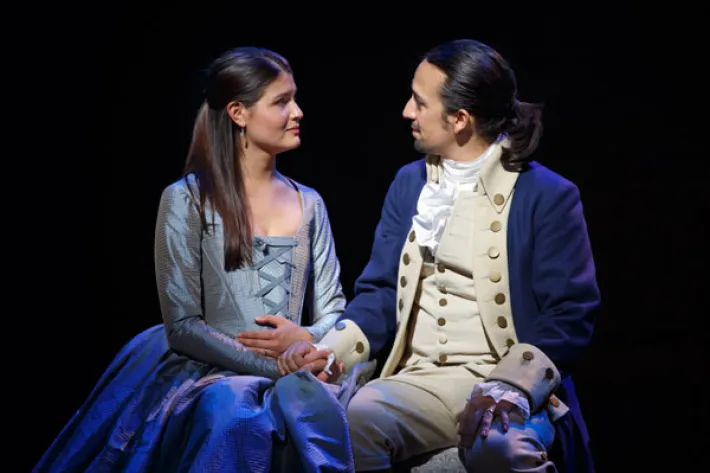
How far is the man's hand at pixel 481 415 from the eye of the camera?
251 centimetres

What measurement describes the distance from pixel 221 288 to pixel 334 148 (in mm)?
1028

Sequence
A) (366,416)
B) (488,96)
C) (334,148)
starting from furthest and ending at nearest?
(334,148) < (488,96) < (366,416)

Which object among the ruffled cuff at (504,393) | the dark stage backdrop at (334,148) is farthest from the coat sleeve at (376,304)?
the dark stage backdrop at (334,148)

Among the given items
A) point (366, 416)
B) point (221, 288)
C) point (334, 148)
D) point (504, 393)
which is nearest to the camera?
point (504, 393)

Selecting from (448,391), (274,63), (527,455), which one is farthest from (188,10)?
(527,455)

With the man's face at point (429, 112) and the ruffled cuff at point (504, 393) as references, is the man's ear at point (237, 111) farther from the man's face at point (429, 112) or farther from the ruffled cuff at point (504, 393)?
the ruffled cuff at point (504, 393)

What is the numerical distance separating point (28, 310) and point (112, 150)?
2.19 feet

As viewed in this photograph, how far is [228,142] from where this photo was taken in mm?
3129

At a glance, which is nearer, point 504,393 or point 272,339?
point 504,393

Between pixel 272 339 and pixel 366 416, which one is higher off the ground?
pixel 272 339

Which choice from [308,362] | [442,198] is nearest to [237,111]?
[442,198]

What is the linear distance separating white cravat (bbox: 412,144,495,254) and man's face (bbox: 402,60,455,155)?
3.1 inches

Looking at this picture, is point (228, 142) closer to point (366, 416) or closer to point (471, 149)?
point (471, 149)

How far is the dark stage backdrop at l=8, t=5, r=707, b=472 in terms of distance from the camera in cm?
367
